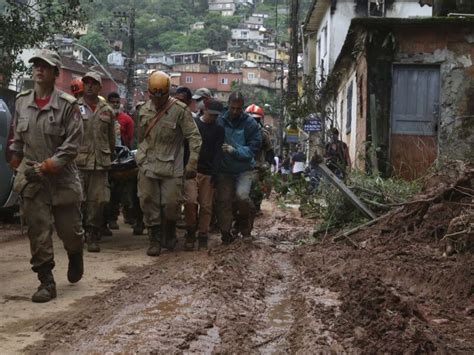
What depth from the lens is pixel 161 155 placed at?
8.84 metres

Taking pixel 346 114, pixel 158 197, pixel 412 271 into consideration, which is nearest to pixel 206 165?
pixel 158 197

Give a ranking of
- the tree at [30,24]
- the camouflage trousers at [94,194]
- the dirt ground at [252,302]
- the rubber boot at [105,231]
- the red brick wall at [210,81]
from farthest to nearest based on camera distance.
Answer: the red brick wall at [210,81]
the tree at [30,24]
the rubber boot at [105,231]
the camouflage trousers at [94,194]
the dirt ground at [252,302]

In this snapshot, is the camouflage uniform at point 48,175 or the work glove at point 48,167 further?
the camouflage uniform at point 48,175

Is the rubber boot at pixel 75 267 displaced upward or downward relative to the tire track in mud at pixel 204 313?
upward

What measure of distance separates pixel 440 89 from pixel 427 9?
18.1 meters

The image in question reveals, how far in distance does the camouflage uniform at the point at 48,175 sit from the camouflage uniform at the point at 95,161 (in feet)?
8.94

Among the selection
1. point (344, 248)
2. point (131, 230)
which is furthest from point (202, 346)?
point (131, 230)

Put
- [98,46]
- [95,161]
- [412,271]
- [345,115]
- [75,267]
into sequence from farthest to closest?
[98,46] < [345,115] < [95,161] < [412,271] < [75,267]

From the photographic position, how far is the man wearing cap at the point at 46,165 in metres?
6.06

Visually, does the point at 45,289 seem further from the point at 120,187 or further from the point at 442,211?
the point at 120,187

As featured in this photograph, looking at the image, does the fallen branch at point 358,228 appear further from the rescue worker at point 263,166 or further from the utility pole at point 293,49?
the utility pole at point 293,49

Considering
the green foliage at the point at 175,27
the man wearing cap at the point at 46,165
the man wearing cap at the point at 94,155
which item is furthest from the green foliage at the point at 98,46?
the man wearing cap at the point at 46,165

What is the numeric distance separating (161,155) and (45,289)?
3152 millimetres

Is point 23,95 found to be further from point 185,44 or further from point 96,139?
point 185,44
